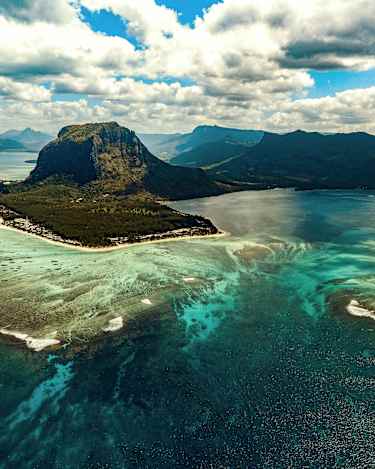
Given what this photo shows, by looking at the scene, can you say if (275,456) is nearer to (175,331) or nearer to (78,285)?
(175,331)

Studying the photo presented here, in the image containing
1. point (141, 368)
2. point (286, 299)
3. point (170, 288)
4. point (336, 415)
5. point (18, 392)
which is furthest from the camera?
point (170, 288)

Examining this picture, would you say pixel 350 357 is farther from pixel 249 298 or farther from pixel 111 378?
pixel 111 378

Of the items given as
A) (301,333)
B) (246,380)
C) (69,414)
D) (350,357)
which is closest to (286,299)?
(301,333)

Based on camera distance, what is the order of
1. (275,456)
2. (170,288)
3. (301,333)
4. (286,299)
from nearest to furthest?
(275,456)
(301,333)
(286,299)
(170,288)

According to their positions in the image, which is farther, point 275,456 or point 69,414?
point 69,414

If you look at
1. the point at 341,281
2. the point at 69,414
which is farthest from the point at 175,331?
the point at 341,281

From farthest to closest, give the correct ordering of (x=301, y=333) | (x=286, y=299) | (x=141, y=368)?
(x=286, y=299) < (x=301, y=333) < (x=141, y=368)
